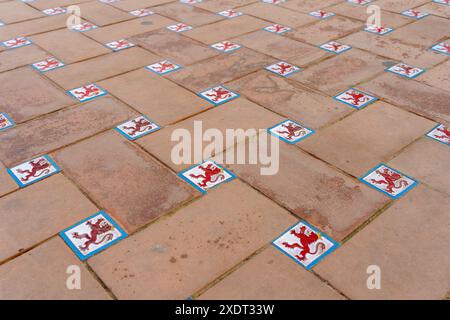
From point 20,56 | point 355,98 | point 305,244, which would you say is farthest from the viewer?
point 20,56

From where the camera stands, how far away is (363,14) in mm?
3779

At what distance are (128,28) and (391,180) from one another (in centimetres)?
256

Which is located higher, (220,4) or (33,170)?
(220,4)

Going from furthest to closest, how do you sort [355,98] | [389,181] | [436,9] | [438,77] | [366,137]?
[436,9]
[438,77]
[355,98]
[366,137]
[389,181]

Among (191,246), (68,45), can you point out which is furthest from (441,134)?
(68,45)

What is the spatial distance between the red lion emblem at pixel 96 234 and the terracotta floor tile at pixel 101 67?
4.22 feet

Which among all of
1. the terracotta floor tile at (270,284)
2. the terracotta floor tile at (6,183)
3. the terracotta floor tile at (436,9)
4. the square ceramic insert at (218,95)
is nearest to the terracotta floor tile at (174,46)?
the square ceramic insert at (218,95)

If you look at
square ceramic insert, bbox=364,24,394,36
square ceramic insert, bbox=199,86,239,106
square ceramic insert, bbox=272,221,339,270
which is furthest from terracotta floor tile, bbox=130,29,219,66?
square ceramic insert, bbox=272,221,339,270

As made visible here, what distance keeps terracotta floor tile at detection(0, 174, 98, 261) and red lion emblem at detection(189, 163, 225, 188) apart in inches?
18.6

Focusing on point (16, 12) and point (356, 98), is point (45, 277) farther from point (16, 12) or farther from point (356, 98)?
point (16, 12)

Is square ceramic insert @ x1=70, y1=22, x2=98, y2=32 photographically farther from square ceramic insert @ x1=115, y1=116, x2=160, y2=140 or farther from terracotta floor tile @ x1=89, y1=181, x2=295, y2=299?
terracotta floor tile @ x1=89, y1=181, x2=295, y2=299

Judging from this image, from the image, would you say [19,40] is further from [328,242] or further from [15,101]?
[328,242]

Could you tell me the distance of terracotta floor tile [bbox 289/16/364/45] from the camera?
3.31m

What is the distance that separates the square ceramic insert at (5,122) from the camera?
2291 mm
